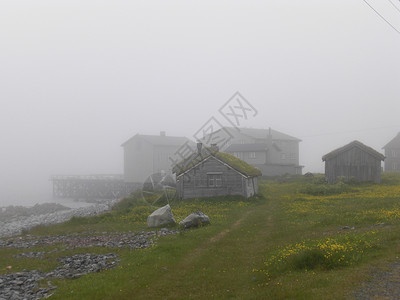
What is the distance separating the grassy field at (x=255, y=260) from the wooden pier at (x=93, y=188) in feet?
168

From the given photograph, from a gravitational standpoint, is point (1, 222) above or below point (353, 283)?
below

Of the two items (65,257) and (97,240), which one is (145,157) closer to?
(97,240)

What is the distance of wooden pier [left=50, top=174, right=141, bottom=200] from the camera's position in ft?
244

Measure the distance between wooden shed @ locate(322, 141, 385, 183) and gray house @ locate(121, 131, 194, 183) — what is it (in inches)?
1517

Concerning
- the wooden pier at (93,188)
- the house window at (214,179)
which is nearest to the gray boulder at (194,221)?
the house window at (214,179)

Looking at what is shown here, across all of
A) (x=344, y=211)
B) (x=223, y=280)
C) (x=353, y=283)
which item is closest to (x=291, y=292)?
(x=353, y=283)

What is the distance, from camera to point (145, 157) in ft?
251

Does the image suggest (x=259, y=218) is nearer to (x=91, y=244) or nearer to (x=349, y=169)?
(x=91, y=244)

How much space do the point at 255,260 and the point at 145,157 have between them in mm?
64434

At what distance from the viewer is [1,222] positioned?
149 ft

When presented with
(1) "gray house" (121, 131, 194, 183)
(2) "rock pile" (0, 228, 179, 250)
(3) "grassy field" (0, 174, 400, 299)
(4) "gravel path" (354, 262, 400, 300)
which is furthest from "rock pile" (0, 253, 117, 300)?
(1) "gray house" (121, 131, 194, 183)

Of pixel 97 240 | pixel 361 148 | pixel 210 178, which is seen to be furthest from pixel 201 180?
pixel 361 148

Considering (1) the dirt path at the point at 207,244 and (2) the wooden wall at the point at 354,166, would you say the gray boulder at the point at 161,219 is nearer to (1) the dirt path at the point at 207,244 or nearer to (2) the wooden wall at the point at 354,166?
(1) the dirt path at the point at 207,244

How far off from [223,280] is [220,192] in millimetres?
24936
